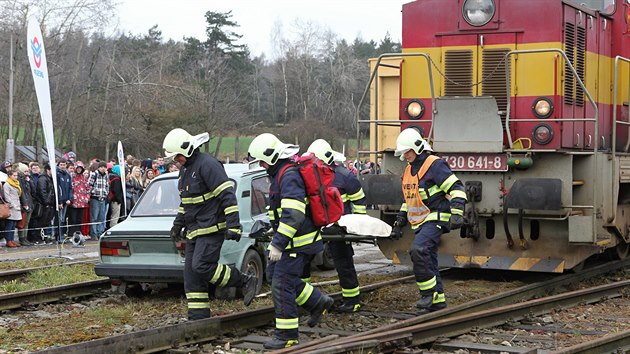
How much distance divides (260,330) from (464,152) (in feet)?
13.5

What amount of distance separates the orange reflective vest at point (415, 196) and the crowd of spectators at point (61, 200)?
9208mm

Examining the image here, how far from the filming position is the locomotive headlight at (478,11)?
11.9 meters

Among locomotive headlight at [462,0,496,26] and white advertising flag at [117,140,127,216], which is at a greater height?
locomotive headlight at [462,0,496,26]

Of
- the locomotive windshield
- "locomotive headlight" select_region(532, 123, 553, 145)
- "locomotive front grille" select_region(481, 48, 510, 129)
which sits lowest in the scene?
"locomotive headlight" select_region(532, 123, 553, 145)

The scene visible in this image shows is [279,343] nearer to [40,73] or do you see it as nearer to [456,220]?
[456,220]

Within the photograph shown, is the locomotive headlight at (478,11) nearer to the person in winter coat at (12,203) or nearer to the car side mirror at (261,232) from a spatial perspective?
the car side mirror at (261,232)

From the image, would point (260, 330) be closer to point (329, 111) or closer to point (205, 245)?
point (205, 245)

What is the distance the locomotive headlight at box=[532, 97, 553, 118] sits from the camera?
11477 millimetres

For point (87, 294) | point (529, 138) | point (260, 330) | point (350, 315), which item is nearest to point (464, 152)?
point (529, 138)

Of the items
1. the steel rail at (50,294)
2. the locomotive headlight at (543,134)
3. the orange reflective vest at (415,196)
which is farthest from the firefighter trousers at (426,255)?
the steel rail at (50,294)

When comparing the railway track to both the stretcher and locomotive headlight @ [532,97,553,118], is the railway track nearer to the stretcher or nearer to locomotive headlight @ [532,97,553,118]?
the stretcher

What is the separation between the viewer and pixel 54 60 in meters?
43.1

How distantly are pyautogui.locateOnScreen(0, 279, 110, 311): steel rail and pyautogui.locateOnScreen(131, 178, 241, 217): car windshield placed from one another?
1.12 meters

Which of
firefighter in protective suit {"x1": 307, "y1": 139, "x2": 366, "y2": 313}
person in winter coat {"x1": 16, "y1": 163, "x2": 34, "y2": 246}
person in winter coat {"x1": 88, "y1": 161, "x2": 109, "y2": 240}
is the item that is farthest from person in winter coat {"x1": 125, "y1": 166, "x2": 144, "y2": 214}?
firefighter in protective suit {"x1": 307, "y1": 139, "x2": 366, "y2": 313}
